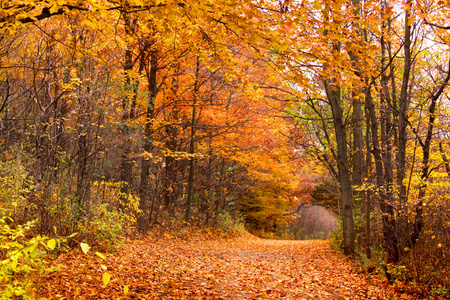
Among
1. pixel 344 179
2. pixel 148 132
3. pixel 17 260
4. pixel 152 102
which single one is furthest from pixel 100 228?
pixel 344 179

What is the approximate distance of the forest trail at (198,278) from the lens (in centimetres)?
466

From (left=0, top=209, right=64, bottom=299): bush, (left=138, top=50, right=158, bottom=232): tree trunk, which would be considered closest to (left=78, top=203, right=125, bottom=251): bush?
(left=0, top=209, right=64, bottom=299): bush

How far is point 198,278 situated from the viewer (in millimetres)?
6090

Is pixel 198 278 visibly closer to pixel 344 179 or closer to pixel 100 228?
pixel 100 228

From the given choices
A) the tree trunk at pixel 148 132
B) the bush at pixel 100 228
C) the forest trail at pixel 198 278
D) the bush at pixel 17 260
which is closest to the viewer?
the bush at pixel 17 260

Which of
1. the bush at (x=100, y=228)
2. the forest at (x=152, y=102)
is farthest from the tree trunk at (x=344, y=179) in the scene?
the bush at (x=100, y=228)

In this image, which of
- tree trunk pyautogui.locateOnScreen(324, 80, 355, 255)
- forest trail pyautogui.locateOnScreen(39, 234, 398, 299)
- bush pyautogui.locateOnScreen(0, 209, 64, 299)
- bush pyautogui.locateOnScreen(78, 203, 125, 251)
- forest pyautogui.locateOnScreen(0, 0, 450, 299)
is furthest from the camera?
tree trunk pyautogui.locateOnScreen(324, 80, 355, 255)

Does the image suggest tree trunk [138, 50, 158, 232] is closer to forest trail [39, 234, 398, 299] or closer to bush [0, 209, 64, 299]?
forest trail [39, 234, 398, 299]

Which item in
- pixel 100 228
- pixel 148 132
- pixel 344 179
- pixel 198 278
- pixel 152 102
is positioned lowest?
pixel 198 278

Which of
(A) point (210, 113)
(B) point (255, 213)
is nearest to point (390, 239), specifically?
(A) point (210, 113)

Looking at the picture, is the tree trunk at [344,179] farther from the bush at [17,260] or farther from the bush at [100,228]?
the bush at [17,260]

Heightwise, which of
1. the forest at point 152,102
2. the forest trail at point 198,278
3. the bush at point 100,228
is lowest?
the forest trail at point 198,278

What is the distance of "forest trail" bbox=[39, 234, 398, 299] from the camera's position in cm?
466

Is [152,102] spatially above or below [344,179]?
above
